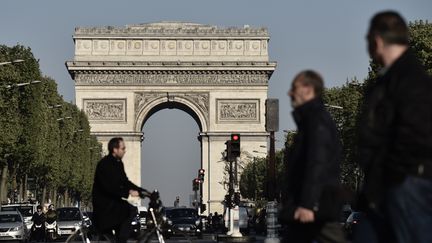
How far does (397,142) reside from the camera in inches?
401

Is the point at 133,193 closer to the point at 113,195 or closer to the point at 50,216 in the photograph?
the point at 113,195

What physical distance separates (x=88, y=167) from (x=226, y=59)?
66.2 ft

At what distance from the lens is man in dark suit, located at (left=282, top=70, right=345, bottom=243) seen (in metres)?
11.3

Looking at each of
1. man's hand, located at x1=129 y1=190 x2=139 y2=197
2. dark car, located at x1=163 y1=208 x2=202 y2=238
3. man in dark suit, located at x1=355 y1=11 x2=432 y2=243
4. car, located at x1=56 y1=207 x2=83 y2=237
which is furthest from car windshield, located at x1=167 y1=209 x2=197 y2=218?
man in dark suit, located at x1=355 y1=11 x2=432 y2=243

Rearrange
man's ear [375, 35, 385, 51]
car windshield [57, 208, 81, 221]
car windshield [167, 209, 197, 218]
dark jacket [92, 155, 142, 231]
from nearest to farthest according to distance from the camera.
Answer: man's ear [375, 35, 385, 51]
dark jacket [92, 155, 142, 231]
car windshield [57, 208, 81, 221]
car windshield [167, 209, 197, 218]

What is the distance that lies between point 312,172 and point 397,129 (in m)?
1.34

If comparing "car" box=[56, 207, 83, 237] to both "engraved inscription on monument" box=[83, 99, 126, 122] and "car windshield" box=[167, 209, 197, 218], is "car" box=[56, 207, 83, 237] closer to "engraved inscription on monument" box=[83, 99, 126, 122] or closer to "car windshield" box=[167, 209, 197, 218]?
"car windshield" box=[167, 209, 197, 218]

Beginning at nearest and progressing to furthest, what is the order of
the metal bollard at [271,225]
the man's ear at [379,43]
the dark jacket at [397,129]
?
the dark jacket at [397,129] < the man's ear at [379,43] < the metal bollard at [271,225]

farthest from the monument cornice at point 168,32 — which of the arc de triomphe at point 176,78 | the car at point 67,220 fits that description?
the car at point 67,220

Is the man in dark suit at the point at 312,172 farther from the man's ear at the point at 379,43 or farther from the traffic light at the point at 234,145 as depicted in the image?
the traffic light at the point at 234,145

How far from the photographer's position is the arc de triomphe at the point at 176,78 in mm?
131625

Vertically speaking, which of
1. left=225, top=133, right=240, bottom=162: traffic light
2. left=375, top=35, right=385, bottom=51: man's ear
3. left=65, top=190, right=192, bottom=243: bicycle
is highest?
left=225, top=133, right=240, bottom=162: traffic light

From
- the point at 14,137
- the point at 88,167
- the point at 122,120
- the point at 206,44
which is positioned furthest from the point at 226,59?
the point at 14,137

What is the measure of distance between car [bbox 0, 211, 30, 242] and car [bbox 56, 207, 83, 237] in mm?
2802
